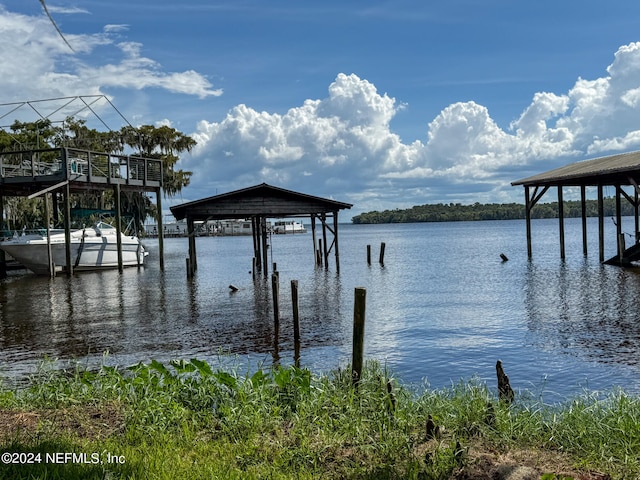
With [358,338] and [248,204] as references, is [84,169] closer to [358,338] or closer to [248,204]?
[248,204]

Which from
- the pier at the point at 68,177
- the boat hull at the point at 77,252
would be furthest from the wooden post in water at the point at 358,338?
the boat hull at the point at 77,252

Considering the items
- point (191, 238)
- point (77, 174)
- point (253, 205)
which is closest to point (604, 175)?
point (253, 205)

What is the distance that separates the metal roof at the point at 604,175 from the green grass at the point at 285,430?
23139 millimetres

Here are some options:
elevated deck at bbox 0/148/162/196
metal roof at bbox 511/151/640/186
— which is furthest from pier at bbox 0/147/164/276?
metal roof at bbox 511/151/640/186

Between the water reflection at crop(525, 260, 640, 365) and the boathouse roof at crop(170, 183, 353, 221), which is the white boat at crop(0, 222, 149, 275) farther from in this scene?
the water reflection at crop(525, 260, 640, 365)

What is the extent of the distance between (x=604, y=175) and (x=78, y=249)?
30.1 metres

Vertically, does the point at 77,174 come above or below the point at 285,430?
above

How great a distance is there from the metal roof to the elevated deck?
937 inches

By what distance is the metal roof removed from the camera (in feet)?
94.3

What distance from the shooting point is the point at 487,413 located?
23.3 ft

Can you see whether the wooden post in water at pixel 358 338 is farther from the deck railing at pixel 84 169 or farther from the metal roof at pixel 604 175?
the deck railing at pixel 84 169

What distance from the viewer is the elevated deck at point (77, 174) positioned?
3528 cm

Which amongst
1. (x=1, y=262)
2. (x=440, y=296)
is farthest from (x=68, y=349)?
(x=1, y=262)

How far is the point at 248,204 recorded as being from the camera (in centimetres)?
3250
